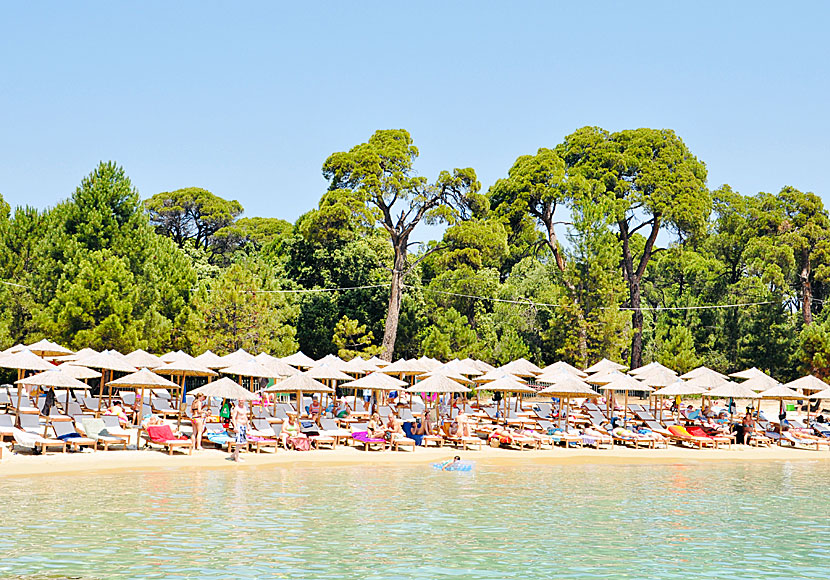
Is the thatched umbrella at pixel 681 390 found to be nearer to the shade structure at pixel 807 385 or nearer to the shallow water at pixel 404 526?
the shade structure at pixel 807 385

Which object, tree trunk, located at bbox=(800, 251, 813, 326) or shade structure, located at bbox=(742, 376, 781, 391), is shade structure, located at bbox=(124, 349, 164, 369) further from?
tree trunk, located at bbox=(800, 251, 813, 326)

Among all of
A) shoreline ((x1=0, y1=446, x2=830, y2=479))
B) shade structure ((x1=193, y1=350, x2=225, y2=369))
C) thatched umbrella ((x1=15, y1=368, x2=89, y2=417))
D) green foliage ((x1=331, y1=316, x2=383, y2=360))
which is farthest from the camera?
green foliage ((x1=331, y1=316, x2=383, y2=360))

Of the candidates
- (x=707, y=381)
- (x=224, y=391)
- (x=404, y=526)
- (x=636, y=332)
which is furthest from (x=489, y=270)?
(x=404, y=526)

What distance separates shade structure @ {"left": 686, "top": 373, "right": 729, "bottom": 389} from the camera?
101 feet

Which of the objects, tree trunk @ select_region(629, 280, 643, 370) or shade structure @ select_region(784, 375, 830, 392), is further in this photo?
tree trunk @ select_region(629, 280, 643, 370)

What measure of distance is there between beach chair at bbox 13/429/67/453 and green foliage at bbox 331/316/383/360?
70.5 ft

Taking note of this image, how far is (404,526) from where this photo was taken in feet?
45.9

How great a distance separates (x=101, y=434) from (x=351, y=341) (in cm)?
2248

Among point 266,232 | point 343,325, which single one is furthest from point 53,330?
point 266,232

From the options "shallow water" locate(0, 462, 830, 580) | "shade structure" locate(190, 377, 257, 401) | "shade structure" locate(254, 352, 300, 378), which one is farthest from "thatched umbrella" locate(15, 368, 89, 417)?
"shade structure" locate(254, 352, 300, 378)

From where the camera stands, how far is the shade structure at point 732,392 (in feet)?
93.8

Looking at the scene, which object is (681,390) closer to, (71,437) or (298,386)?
(298,386)

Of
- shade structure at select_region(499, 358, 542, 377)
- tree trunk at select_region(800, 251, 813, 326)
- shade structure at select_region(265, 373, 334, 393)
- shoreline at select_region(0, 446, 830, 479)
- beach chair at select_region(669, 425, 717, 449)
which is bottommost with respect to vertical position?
shoreline at select_region(0, 446, 830, 479)

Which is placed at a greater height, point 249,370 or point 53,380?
point 249,370
